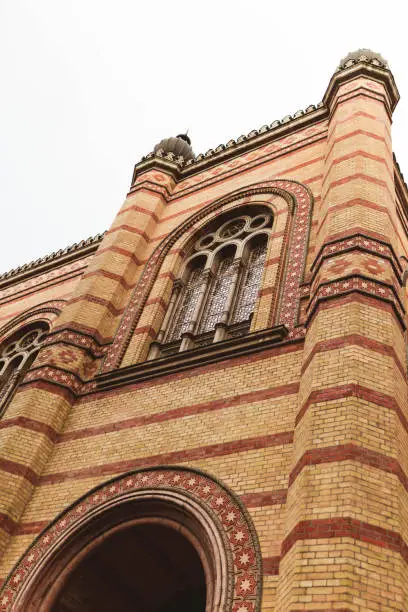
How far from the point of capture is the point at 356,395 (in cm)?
512

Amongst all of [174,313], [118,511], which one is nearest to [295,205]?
[174,313]

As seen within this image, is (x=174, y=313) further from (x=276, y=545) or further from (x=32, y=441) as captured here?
(x=276, y=545)

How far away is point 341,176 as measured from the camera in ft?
26.1

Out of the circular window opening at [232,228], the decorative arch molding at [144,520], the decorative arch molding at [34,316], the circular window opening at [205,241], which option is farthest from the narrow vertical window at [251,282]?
the decorative arch molding at [34,316]

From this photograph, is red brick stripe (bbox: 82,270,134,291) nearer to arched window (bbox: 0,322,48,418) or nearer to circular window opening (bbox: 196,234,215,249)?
circular window opening (bbox: 196,234,215,249)

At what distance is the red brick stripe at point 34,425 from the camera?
24.0ft

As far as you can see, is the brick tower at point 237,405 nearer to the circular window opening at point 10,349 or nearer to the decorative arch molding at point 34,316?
the circular window opening at point 10,349

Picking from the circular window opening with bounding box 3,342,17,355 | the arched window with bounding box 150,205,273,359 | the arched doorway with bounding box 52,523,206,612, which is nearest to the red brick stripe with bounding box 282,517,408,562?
the arched doorway with bounding box 52,523,206,612

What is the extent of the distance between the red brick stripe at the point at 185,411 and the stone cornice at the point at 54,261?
7.21 metres

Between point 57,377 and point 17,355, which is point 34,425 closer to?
point 57,377

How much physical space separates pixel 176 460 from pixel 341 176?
426 cm

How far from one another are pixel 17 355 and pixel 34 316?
1.15 meters

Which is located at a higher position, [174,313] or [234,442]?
[174,313]

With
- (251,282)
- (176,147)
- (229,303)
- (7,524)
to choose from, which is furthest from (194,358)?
(176,147)
